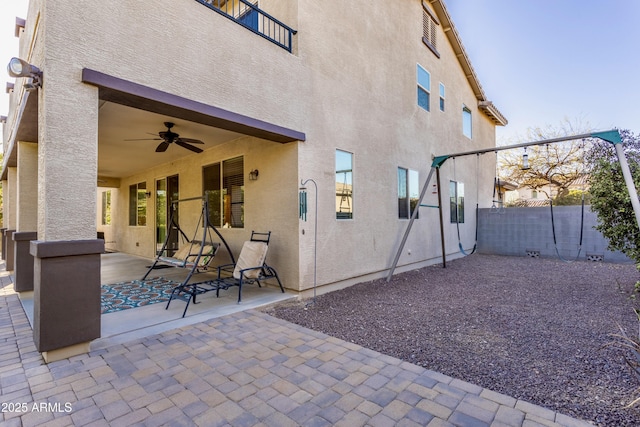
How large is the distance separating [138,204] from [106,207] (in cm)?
379

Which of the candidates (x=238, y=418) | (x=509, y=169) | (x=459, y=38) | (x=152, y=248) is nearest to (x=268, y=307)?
(x=238, y=418)

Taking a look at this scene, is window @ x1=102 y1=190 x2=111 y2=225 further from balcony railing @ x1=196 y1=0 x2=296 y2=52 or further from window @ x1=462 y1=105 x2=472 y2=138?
window @ x1=462 y1=105 x2=472 y2=138

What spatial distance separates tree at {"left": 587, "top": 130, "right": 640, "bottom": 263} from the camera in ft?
17.3

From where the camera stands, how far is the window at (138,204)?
32.4 ft

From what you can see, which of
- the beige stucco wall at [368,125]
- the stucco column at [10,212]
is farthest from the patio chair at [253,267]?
the stucco column at [10,212]

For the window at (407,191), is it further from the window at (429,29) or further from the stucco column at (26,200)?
the stucco column at (26,200)

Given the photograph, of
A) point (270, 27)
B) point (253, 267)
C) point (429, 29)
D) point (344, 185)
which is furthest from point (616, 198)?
point (429, 29)

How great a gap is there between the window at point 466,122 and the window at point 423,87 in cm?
319

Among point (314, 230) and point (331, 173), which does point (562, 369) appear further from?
point (331, 173)

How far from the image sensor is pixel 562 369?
2793mm

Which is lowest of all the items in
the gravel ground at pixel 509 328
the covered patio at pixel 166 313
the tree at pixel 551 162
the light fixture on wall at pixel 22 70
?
the gravel ground at pixel 509 328

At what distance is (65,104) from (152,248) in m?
7.25

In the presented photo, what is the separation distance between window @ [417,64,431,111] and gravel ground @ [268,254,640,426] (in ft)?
16.2

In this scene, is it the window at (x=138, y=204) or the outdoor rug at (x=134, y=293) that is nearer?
the outdoor rug at (x=134, y=293)
